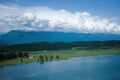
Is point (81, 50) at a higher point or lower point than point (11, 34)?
lower

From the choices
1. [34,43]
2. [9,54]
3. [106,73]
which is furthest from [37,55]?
[106,73]

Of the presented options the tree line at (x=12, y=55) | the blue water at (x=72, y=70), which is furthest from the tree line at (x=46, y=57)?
the tree line at (x=12, y=55)

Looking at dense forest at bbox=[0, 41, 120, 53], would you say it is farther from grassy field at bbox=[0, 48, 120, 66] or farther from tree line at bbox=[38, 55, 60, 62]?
tree line at bbox=[38, 55, 60, 62]

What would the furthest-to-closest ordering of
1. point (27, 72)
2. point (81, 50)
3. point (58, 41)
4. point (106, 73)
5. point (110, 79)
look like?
1. point (81, 50)
2. point (58, 41)
3. point (27, 72)
4. point (106, 73)
5. point (110, 79)

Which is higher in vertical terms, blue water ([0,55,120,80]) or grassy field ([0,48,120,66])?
grassy field ([0,48,120,66])

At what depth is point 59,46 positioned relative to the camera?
9672 millimetres

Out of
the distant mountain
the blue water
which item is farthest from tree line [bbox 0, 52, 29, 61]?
the distant mountain

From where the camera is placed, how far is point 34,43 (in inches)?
374

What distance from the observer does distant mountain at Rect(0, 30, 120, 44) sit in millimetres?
8492

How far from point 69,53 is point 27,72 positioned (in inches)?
103

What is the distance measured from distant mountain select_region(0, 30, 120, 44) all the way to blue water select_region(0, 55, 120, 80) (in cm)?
115

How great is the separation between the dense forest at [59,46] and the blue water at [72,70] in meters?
0.63

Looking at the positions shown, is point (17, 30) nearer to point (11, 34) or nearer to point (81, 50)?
point (11, 34)

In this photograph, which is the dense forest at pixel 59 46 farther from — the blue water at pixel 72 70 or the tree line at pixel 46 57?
the blue water at pixel 72 70
